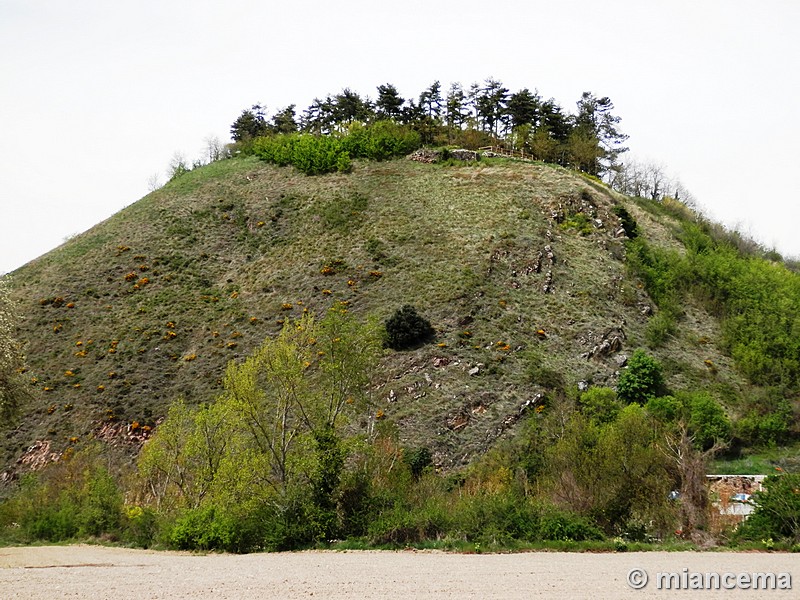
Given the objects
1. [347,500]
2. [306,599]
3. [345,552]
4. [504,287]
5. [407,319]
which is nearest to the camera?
[306,599]

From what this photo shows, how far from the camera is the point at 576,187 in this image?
186 ft

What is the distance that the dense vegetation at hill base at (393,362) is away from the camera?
20750 mm

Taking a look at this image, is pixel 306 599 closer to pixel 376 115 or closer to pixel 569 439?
pixel 569 439

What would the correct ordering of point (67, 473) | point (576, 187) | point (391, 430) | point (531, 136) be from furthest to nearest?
point (531, 136) < point (576, 187) < point (67, 473) < point (391, 430)

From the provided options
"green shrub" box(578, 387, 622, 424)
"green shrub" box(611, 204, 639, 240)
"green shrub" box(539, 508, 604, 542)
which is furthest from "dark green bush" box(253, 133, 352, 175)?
"green shrub" box(539, 508, 604, 542)

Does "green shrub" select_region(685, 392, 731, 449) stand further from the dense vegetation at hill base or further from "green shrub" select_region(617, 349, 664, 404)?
"green shrub" select_region(617, 349, 664, 404)

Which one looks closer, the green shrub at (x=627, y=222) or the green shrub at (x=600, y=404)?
the green shrub at (x=600, y=404)

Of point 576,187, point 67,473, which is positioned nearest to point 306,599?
point 67,473

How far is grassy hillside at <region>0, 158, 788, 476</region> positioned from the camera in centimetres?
3919

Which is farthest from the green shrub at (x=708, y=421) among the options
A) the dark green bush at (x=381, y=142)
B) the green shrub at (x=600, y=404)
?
the dark green bush at (x=381, y=142)

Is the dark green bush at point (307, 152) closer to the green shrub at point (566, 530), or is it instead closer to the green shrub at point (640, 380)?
the green shrub at point (640, 380)

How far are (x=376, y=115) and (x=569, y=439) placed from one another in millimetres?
58278

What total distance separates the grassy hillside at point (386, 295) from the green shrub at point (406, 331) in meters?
0.70

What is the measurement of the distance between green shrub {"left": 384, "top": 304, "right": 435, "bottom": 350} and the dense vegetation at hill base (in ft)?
0.62
